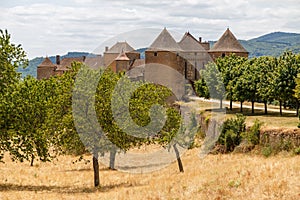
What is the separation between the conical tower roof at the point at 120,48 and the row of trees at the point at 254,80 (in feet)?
158

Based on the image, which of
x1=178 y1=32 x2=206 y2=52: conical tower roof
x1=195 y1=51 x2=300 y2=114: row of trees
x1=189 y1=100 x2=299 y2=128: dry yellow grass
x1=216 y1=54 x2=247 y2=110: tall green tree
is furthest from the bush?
x1=178 y1=32 x2=206 y2=52: conical tower roof

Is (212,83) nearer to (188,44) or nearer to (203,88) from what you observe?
(203,88)

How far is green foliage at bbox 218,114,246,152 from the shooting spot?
34.2 meters

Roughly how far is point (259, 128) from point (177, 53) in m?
39.1

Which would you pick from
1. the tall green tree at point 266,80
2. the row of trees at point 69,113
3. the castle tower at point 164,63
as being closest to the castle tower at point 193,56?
the castle tower at point 164,63

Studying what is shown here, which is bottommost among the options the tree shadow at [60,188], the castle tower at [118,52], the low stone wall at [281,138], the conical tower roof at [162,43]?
the tree shadow at [60,188]

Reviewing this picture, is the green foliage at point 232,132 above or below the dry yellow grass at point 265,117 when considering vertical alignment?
below

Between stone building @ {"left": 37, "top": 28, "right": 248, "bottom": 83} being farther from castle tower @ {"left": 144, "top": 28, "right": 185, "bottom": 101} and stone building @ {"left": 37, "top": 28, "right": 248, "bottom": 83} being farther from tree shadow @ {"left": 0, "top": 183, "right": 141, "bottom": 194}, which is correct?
tree shadow @ {"left": 0, "top": 183, "right": 141, "bottom": 194}

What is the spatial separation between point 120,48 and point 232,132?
6989 centimetres

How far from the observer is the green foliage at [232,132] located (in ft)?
112

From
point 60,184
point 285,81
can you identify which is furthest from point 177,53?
point 60,184

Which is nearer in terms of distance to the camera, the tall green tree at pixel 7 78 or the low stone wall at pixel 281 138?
the tall green tree at pixel 7 78

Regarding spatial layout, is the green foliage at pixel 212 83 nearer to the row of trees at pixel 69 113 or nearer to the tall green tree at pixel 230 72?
the tall green tree at pixel 230 72

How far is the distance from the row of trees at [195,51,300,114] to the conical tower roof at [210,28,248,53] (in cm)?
1966
